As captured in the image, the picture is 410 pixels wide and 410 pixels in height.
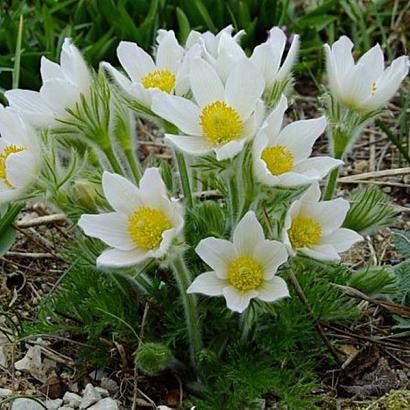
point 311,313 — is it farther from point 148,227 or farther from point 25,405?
point 25,405

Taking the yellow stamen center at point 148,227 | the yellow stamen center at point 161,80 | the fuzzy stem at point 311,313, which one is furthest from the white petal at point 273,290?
the yellow stamen center at point 161,80

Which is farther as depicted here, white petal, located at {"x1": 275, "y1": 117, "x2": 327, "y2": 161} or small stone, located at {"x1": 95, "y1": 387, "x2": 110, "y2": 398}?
small stone, located at {"x1": 95, "y1": 387, "x2": 110, "y2": 398}

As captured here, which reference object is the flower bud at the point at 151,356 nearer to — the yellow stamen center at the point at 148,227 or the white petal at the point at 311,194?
the yellow stamen center at the point at 148,227

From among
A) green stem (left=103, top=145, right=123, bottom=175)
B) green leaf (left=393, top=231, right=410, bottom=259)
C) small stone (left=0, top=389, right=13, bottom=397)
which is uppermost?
green stem (left=103, top=145, right=123, bottom=175)

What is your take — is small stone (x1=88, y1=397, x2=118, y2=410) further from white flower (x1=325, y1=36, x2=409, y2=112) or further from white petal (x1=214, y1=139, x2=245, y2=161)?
white flower (x1=325, y1=36, x2=409, y2=112)

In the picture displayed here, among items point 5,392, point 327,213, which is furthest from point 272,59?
point 5,392

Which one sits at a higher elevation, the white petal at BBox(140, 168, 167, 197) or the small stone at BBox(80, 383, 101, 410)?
the white petal at BBox(140, 168, 167, 197)

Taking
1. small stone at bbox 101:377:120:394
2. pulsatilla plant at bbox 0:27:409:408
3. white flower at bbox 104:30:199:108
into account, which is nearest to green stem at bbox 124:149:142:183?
pulsatilla plant at bbox 0:27:409:408

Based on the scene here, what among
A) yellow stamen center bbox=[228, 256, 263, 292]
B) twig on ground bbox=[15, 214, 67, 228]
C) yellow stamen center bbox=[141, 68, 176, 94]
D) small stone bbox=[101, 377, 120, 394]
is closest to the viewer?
yellow stamen center bbox=[228, 256, 263, 292]
